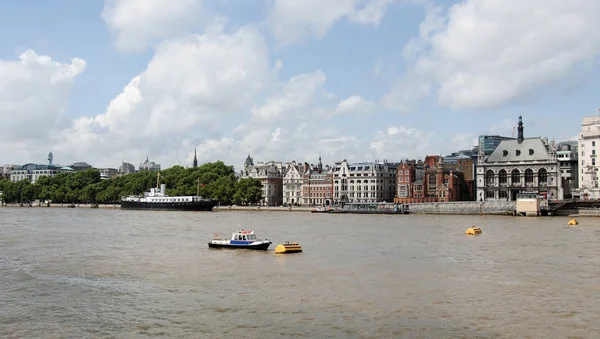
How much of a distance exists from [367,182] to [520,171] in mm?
46303

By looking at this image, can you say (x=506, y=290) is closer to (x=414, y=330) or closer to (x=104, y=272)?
(x=414, y=330)

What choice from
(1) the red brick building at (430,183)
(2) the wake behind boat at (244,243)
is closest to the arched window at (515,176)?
(1) the red brick building at (430,183)

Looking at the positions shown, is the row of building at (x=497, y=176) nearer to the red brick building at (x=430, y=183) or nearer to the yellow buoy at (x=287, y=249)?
the red brick building at (x=430, y=183)

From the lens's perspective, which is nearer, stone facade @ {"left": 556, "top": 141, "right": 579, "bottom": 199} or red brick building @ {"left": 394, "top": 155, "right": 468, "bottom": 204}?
red brick building @ {"left": 394, "top": 155, "right": 468, "bottom": 204}

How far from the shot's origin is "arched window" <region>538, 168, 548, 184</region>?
517 feet

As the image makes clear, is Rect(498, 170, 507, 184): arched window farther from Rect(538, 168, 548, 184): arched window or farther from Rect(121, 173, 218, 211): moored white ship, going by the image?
Rect(121, 173, 218, 211): moored white ship

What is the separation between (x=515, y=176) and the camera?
6417 inches

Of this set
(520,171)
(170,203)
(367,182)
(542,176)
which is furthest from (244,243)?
→ (367,182)

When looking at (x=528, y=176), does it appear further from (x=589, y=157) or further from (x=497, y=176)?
(x=589, y=157)

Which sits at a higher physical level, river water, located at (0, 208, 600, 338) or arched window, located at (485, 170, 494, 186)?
arched window, located at (485, 170, 494, 186)

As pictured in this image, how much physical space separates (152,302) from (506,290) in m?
19.5

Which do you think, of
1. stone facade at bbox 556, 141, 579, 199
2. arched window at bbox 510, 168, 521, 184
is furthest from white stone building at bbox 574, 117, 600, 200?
stone facade at bbox 556, 141, 579, 199

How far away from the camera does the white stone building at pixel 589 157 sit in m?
144

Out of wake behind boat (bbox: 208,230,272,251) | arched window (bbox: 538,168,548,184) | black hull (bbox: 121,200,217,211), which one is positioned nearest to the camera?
wake behind boat (bbox: 208,230,272,251)
